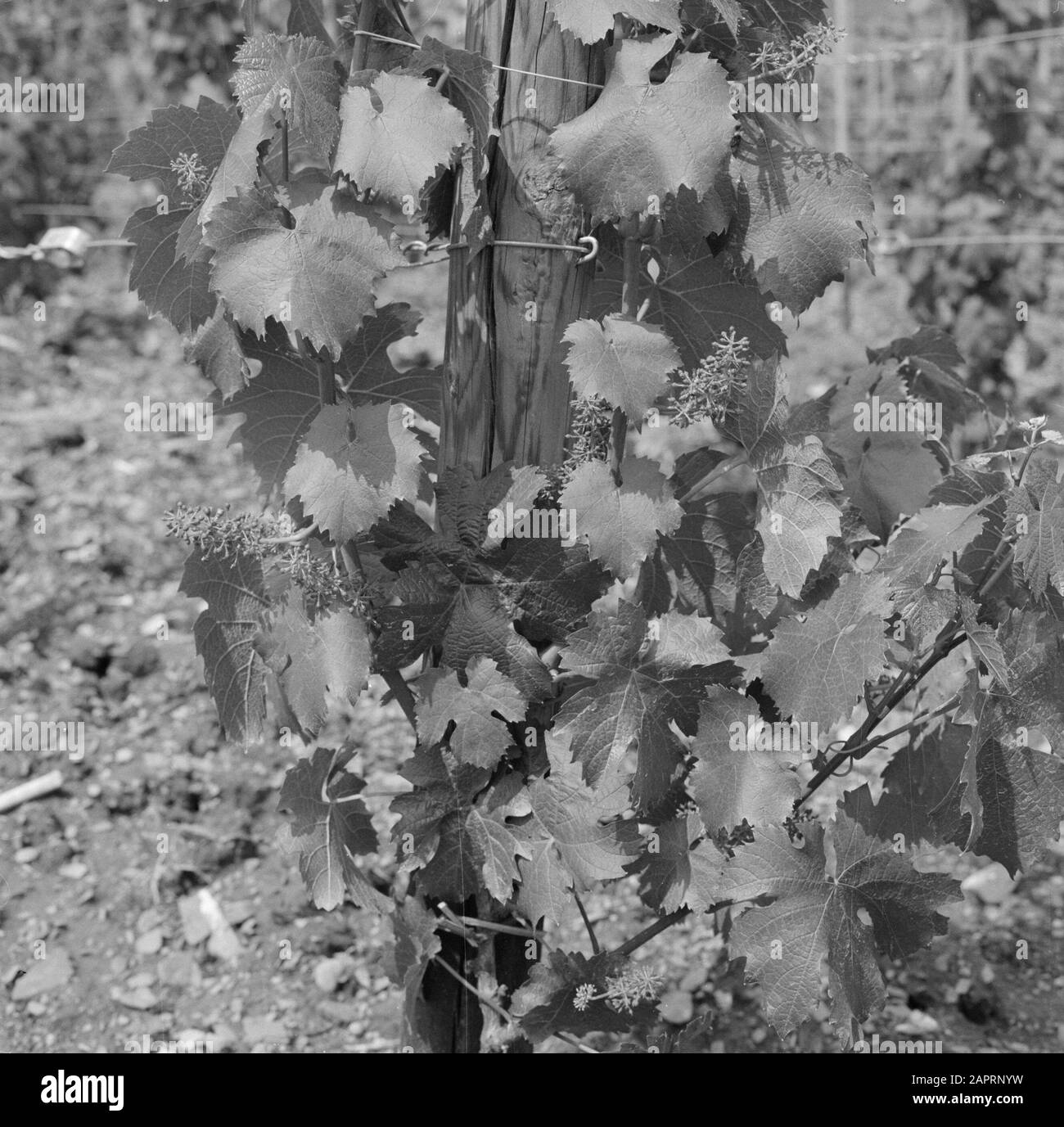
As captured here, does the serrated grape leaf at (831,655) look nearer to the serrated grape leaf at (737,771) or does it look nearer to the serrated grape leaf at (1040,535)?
the serrated grape leaf at (737,771)

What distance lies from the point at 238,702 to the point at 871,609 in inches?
38.2

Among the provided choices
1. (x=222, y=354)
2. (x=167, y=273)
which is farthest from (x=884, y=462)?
(x=167, y=273)

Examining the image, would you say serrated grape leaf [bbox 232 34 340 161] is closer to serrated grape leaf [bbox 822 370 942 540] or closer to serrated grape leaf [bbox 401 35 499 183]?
serrated grape leaf [bbox 401 35 499 183]

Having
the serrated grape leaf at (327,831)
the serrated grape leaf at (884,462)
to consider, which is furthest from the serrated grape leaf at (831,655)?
the serrated grape leaf at (327,831)

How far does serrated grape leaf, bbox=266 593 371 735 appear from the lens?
180cm

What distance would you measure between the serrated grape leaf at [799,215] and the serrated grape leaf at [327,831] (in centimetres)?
101

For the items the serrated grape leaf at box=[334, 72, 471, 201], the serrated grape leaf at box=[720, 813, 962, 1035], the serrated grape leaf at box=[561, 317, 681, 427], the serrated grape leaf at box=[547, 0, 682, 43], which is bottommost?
the serrated grape leaf at box=[720, 813, 962, 1035]

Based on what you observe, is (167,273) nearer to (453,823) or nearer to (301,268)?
A: (301,268)

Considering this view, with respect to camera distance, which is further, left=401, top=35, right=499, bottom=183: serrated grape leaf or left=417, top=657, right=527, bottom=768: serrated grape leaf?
left=417, top=657, right=527, bottom=768: serrated grape leaf

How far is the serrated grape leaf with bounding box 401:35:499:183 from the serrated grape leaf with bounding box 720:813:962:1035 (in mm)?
1060

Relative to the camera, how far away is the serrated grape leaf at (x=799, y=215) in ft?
5.75

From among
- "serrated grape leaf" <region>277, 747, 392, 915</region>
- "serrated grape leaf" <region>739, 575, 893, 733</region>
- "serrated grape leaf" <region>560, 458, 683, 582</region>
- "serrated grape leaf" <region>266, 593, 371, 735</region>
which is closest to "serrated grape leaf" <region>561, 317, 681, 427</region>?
"serrated grape leaf" <region>560, 458, 683, 582</region>

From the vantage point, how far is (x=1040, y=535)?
167 centimetres

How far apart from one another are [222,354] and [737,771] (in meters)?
0.97
